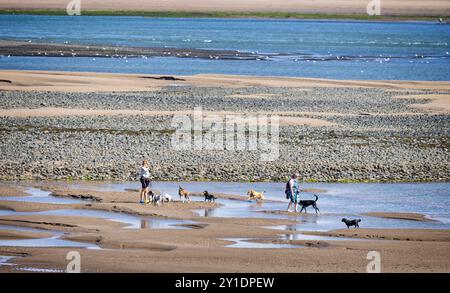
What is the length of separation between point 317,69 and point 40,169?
189 ft

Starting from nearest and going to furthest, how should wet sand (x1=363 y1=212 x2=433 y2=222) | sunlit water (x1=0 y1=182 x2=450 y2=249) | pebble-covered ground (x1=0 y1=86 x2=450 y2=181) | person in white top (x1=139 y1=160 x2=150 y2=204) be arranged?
1. sunlit water (x1=0 y1=182 x2=450 y2=249)
2. wet sand (x1=363 y1=212 x2=433 y2=222)
3. person in white top (x1=139 y1=160 x2=150 y2=204)
4. pebble-covered ground (x1=0 y1=86 x2=450 y2=181)

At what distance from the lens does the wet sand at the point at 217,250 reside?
23.1 meters

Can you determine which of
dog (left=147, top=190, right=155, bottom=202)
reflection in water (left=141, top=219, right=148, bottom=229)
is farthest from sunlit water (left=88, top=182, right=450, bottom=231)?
reflection in water (left=141, top=219, right=148, bottom=229)

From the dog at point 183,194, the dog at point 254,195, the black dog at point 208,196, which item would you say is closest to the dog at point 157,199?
the dog at point 183,194

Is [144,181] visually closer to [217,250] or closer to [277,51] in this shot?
[217,250]

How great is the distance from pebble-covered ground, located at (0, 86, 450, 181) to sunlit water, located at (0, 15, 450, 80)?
26053 mm

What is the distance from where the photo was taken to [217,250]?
80.8ft

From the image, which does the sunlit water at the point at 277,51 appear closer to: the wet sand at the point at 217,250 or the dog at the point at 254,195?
the dog at the point at 254,195

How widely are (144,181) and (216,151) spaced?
32.7 ft

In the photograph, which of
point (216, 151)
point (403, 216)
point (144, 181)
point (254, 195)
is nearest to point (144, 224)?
point (144, 181)

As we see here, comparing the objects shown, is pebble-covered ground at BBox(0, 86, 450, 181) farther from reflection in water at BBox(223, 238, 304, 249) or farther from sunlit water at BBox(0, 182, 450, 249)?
reflection in water at BBox(223, 238, 304, 249)

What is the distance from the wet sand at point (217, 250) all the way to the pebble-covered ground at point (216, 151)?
7.57m

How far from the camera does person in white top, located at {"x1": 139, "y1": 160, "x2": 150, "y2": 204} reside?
29987 mm

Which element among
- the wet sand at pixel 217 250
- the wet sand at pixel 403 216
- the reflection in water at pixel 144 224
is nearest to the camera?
the wet sand at pixel 217 250
